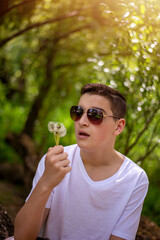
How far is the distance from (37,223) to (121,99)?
1.15 metres

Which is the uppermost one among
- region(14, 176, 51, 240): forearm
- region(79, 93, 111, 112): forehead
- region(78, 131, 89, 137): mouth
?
region(79, 93, 111, 112): forehead

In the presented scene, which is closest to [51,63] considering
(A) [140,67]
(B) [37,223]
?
(A) [140,67]

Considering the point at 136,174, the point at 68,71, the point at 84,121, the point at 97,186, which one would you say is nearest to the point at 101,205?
the point at 97,186

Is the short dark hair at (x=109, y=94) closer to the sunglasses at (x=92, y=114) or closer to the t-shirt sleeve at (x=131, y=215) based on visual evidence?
the sunglasses at (x=92, y=114)

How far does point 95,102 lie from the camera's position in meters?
2.26

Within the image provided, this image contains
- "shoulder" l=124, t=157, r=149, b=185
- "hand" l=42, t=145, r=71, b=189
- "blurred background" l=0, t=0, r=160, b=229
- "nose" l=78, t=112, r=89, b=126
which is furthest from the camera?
"blurred background" l=0, t=0, r=160, b=229

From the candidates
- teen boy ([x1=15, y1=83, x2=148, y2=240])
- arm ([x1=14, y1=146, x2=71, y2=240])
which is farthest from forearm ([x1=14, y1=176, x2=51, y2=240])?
teen boy ([x1=15, y1=83, x2=148, y2=240])

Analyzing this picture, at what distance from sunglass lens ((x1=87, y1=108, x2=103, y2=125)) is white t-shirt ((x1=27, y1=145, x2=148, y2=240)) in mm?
402

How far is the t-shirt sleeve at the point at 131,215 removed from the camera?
2168 millimetres

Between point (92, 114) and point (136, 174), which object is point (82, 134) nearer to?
point (92, 114)

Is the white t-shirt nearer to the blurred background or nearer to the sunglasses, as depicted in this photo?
the sunglasses

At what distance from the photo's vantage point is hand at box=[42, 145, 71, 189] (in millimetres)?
1896

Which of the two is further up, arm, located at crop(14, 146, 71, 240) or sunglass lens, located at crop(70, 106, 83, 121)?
sunglass lens, located at crop(70, 106, 83, 121)

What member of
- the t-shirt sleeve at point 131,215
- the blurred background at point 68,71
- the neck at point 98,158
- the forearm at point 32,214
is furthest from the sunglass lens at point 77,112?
the blurred background at point 68,71
